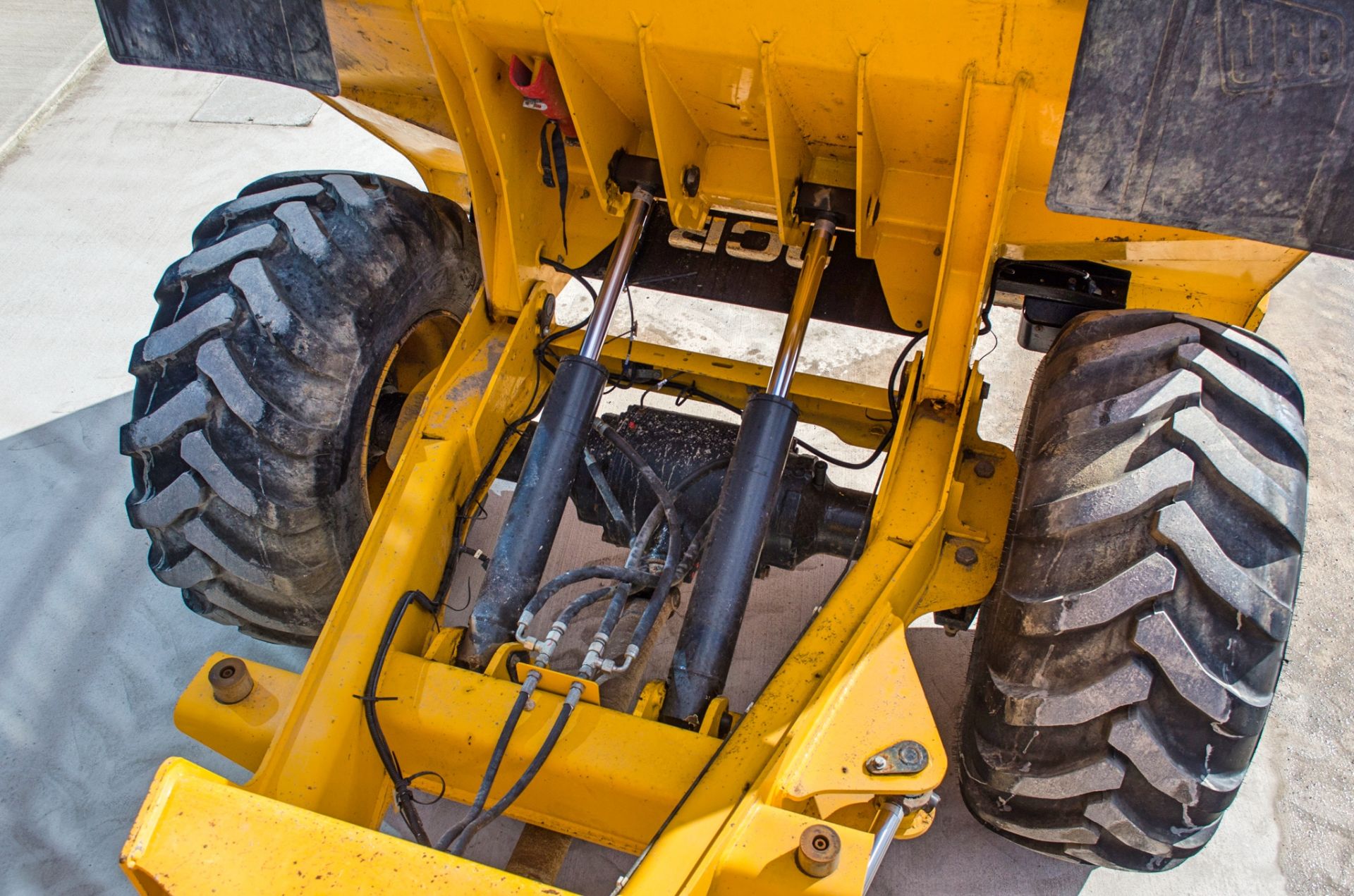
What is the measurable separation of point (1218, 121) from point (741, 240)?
1752 millimetres

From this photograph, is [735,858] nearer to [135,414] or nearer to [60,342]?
[135,414]

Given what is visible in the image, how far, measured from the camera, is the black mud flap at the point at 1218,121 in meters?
1.87

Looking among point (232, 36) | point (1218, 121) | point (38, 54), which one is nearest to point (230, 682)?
point (232, 36)

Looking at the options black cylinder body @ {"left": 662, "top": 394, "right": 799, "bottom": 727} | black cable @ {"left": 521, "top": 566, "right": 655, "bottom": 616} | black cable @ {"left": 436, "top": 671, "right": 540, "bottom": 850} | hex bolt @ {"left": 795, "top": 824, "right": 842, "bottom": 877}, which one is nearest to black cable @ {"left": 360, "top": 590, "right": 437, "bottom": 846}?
black cable @ {"left": 436, "top": 671, "right": 540, "bottom": 850}

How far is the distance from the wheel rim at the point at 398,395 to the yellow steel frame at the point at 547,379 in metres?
0.26

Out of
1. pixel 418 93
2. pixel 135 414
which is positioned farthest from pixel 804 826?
pixel 418 93

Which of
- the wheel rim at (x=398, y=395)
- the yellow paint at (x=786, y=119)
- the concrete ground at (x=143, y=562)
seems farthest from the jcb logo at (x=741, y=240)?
the concrete ground at (x=143, y=562)

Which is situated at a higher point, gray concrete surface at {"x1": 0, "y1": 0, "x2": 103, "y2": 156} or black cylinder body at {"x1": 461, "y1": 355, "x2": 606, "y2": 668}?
gray concrete surface at {"x1": 0, "y1": 0, "x2": 103, "y2": 156}

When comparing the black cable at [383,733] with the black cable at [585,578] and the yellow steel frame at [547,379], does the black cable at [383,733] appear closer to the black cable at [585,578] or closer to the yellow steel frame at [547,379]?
the yellow steel frame at [547,379]

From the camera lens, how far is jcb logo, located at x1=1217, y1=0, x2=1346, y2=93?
1.82 metres

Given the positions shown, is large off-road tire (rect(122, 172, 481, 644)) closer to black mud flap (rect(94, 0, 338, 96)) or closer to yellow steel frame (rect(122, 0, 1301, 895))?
yellow steel frame (rect(122, 0, 1301, 895))

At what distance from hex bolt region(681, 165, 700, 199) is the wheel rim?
0.89 meters

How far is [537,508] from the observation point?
2693 mm

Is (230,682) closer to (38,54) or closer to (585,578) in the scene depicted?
(585,578)
